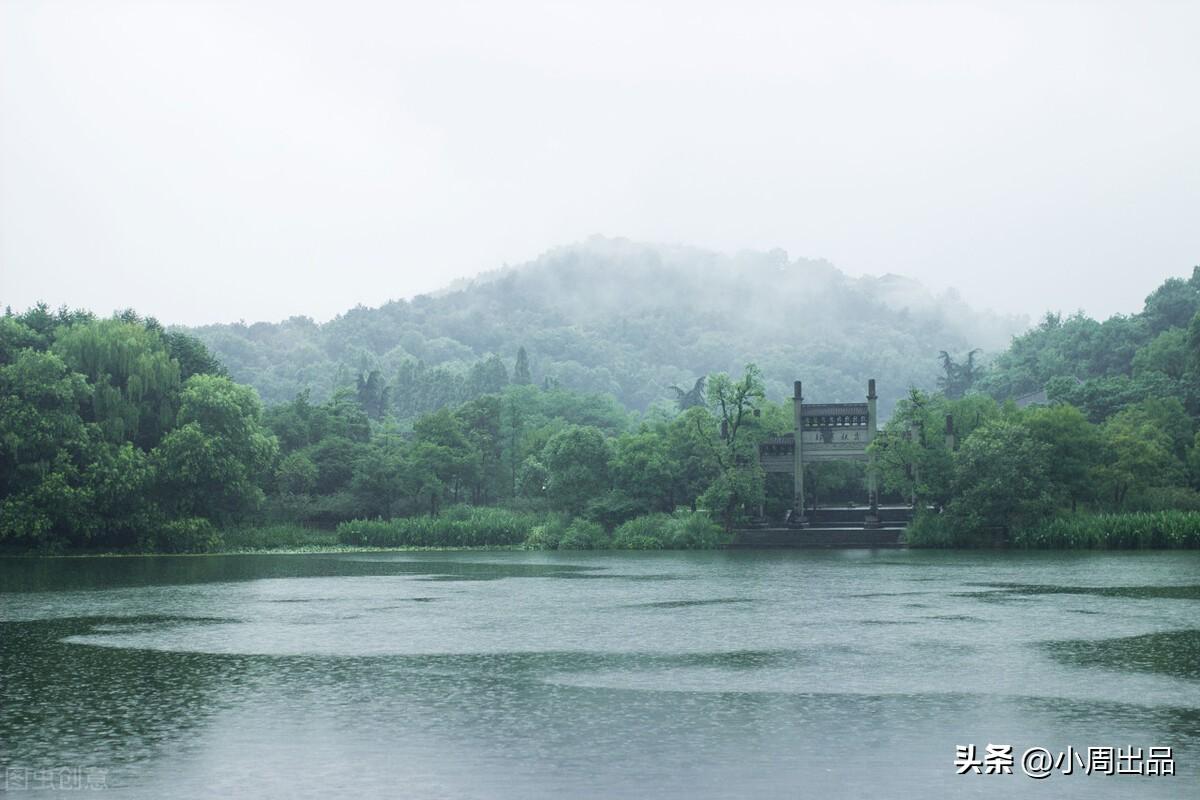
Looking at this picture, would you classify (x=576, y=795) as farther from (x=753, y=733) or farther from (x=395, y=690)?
(x=395, y=690)

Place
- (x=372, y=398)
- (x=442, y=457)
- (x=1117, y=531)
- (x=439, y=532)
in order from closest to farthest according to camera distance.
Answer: (x=1117, y=531), (x=439, y=532), (x=442, y=457), (x=372, y=398)

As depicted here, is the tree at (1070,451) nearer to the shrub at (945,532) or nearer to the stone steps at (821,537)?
the shrub at (945,532)

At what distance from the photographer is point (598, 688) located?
56.3 ft

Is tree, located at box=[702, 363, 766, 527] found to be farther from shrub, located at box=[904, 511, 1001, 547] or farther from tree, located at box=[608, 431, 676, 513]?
shrub, located at box=[904, 511, 1001, 547]

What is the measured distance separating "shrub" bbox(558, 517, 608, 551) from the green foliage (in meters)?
19.8

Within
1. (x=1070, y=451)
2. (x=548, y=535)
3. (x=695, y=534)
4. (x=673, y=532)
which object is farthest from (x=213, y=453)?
(x=1070, y=451)

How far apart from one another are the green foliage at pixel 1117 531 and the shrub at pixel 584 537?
64.9 ft

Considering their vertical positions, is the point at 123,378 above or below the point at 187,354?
below

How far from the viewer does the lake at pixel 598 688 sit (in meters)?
12.2

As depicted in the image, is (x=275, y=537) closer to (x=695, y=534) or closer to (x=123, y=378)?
(x=123, y=378)

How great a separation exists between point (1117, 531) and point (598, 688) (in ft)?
120

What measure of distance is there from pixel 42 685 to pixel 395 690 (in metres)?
5.39

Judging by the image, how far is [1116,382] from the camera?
63031 millimetres

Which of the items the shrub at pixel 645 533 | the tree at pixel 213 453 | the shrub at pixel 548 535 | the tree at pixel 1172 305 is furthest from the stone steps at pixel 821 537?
A: the tree at pixel 1172 305
